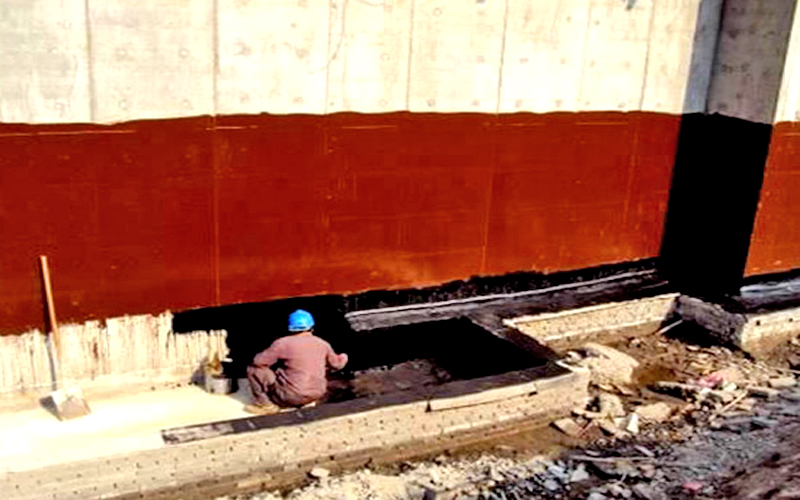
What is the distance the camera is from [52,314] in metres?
7.47

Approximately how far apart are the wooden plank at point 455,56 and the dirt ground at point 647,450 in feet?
9.48

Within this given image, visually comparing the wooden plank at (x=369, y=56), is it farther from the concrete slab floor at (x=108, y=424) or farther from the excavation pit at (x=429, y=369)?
the concrete slab floor at (x=108, y=424)

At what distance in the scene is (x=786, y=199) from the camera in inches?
407

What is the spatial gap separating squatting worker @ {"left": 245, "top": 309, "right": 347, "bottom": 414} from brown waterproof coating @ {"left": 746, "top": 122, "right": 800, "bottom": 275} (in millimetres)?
5744

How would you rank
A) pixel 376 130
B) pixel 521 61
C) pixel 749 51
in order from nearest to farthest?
pixel 376 130 → pixel 521 61 → pixel 749 51

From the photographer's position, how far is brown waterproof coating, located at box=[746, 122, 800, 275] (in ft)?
32.8

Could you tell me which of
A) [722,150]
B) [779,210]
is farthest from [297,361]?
[779,210]

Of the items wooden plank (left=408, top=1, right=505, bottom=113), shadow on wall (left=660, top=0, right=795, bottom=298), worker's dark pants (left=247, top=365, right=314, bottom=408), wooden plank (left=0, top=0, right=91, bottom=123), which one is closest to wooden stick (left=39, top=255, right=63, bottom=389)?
wooden plank (left=0, top=0, right=91, bottom=123)

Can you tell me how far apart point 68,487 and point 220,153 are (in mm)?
3176

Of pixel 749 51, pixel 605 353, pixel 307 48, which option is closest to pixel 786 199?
pixel 749 51

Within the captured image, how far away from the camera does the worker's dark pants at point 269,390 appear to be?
7.47 meters

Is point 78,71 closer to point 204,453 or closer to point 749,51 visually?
point 204,453

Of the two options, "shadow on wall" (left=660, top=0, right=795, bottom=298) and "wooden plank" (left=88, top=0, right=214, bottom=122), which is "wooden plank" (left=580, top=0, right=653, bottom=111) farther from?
"wooden plank" (left=88, top=0, right=214, bottom=122)

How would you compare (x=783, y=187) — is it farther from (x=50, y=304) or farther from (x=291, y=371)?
(x=50, y=304)
